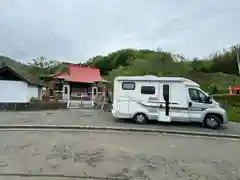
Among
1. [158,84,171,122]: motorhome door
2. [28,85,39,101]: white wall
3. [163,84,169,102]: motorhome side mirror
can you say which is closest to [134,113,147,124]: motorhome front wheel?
[158,84,171,122]: motorhome door

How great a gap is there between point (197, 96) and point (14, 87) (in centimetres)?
1860

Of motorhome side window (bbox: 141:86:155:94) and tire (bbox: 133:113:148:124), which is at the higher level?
motorhome side window (bbox: 141:86:155:94)

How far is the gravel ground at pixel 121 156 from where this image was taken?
264 inches

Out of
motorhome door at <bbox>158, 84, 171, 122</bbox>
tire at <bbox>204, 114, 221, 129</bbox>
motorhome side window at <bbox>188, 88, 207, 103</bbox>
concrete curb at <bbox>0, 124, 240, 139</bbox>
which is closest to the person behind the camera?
concrete curb at <bbox>0, 124, 240, 139</bbox>

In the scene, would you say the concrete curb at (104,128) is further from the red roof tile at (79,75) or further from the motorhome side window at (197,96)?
the red roof tile at (79,75)

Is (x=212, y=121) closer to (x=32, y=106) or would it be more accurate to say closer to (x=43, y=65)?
(x=32, y=106)

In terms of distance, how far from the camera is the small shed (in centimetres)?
2712

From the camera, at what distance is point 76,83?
3656 cm

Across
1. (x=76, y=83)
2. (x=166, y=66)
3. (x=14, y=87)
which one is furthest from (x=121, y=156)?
(x=166, y=66)

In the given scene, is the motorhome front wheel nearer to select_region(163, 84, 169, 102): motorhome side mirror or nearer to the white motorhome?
the white motorhome

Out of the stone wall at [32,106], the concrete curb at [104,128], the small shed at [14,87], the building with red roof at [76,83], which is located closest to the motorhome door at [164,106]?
the concrete curb at [104,128]

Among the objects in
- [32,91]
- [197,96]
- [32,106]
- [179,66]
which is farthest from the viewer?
[179,66]

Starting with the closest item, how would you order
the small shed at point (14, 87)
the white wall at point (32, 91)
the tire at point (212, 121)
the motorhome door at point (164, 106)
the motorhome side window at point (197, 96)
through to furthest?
the tire at point (212, 121) → the motorhome side window at point (197, 96) → the motorhome door at point (164, 106) → the small shed at point (14, 87) → the white wall at point (32, 91)

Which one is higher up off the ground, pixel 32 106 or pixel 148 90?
pixel 148 90
